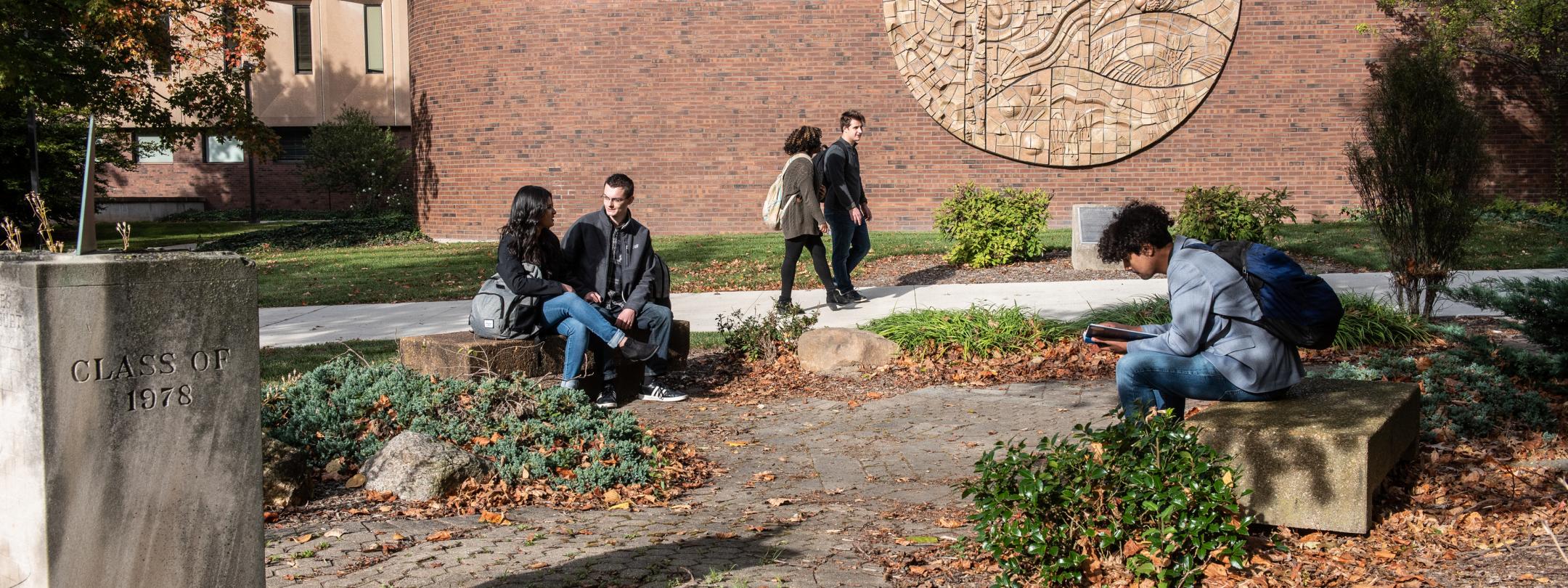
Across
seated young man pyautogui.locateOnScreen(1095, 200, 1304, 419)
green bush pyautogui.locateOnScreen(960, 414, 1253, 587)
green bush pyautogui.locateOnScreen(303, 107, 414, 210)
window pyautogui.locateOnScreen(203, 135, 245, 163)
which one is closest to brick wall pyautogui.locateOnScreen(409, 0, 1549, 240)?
green bush pyautogui.locateOnScreen(303, 107, 414, 210)

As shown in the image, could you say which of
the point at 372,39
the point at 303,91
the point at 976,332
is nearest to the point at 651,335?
the point at 976,332

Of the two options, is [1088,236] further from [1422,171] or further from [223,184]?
[223,184]

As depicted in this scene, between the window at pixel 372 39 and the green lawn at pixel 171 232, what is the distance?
6587 mm

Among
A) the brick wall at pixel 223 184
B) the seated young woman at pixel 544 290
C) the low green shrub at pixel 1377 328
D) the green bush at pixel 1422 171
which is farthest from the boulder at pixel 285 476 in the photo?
the brick wall at pixel 223 184

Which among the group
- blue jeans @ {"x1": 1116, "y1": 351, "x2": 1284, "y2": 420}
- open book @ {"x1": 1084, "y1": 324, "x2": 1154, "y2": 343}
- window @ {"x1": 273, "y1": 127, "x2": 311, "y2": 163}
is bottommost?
blue jeans @ {"x1": 1116, "y1": 351, "x2": 1284, "y2": 420}

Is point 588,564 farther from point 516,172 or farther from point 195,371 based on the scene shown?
point 516,172

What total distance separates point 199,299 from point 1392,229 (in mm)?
8412

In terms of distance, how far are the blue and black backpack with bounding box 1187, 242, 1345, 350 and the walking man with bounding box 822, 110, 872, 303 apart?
5.63 meters

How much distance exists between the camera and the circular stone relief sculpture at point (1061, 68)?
17.8 m

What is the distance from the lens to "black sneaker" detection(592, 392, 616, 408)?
24.5 ft

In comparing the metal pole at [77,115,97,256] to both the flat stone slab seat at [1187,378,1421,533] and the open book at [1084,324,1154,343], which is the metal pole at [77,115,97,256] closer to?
the flat stone slab seat at [1187,378,1421,533]

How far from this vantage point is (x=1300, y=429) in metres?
4.32

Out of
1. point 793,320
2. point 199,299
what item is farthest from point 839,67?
point 199,299

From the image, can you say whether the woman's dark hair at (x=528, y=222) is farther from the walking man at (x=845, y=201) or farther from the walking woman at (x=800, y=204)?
the walking man at (x=845, y=201)
